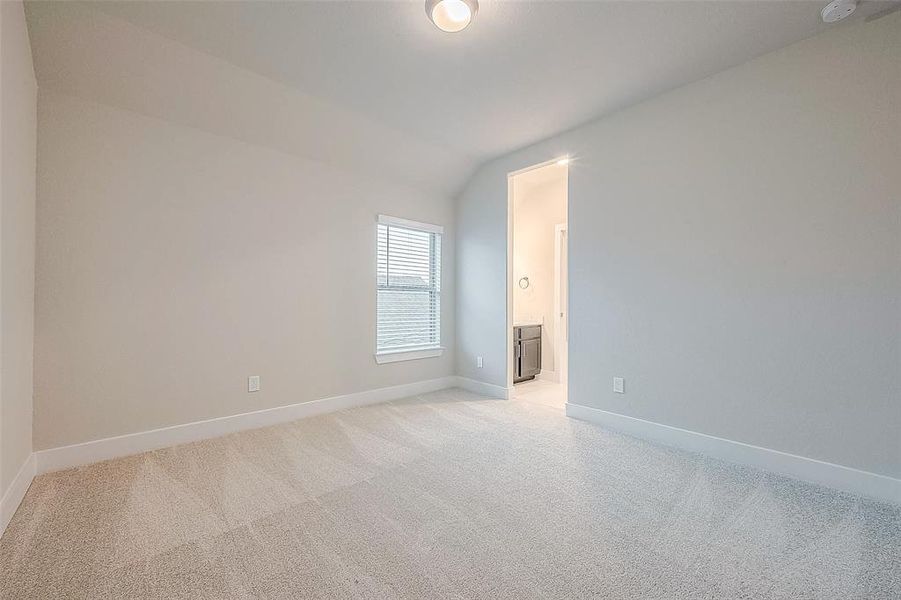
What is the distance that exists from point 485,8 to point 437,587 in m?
2.82

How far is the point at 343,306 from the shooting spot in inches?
148

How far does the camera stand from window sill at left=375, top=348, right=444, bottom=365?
4.04m

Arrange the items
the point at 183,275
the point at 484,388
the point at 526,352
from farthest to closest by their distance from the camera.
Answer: the point at 526,352, the point at 484,388, the point at 183,275

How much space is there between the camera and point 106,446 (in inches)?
99.7

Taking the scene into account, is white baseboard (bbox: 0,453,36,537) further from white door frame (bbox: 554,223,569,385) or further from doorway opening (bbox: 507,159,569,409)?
white door frame (bbox: 554,223,569,385)

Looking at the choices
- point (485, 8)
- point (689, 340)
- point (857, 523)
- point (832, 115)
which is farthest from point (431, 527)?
point (832, 115)

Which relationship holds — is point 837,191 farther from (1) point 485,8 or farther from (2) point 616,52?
(1) point 485,8

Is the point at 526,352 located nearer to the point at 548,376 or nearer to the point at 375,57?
the point at 548,376

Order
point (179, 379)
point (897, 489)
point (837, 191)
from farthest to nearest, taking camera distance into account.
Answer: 1. point (179, 379)
2. point (837, 191)
3. point (897, 489)

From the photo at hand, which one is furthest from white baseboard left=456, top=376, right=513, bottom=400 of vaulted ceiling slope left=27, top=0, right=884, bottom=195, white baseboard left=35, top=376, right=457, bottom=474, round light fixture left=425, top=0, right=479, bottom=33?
round light fixture left=425, top=0, right=479, bottom=33

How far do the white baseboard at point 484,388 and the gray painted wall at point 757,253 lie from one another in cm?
87

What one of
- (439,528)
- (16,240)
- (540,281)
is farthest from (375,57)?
(540,281)

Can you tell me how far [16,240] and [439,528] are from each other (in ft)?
8.74

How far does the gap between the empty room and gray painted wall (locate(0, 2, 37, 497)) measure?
0.03 m
